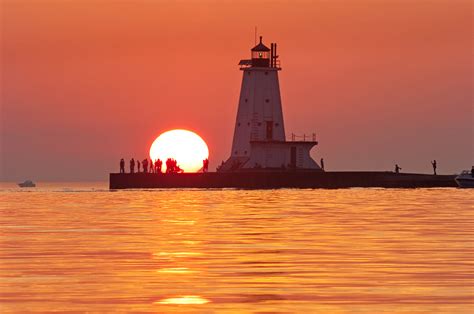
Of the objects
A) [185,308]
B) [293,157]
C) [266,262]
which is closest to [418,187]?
[293,157]

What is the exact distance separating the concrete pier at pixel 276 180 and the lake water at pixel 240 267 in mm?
79380

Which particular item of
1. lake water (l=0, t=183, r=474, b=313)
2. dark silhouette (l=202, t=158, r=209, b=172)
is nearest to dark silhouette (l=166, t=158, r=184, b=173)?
dark silhouette (l=202, t=158, r=209, b=172)

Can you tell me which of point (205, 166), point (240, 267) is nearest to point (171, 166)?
point (205, 166)

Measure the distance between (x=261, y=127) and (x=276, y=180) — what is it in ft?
19.5

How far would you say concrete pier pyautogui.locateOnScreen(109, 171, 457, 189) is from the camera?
12638 centimetres

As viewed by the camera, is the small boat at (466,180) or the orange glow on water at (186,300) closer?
the orange glow on water at (186,300)

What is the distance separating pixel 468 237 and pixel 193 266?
40.9 ft

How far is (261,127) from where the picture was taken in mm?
125375

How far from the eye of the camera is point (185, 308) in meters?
19.6

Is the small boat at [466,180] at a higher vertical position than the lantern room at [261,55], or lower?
lower

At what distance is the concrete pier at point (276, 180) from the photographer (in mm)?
126375

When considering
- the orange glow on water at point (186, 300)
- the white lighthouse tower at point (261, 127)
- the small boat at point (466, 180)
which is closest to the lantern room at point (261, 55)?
the white lighthouse tower at point (261, 127)

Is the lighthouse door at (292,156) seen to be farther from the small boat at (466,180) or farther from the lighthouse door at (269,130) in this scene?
the small boat at (466,180)

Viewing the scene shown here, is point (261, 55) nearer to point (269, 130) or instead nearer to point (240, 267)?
point (269, 130)
